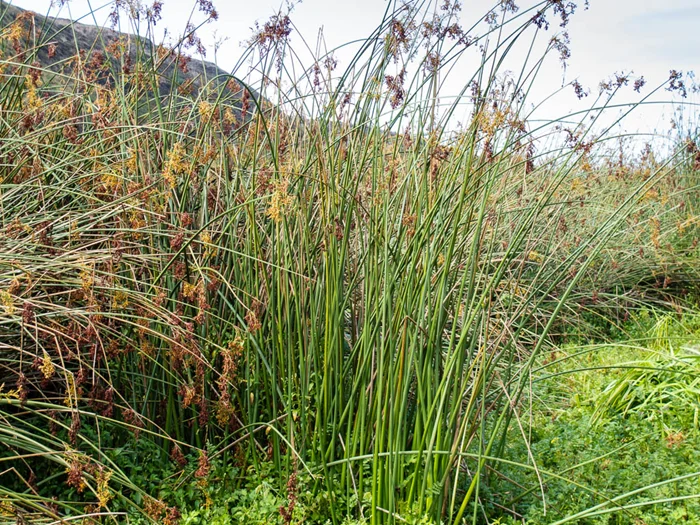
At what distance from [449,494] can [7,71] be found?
3162 millimetres

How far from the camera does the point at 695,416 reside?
140 inches

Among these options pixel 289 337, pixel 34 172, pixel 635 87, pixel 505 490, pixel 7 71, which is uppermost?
pixel 635 87

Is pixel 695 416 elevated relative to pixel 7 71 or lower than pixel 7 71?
lower

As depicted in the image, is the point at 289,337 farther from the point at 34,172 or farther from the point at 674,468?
the point at 674,468

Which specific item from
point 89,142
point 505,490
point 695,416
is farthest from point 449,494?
point 89,142

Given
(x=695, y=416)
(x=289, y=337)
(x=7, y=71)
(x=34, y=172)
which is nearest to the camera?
(x=289, y=337)

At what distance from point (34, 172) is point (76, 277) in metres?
0.54

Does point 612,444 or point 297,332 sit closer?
point 297,332

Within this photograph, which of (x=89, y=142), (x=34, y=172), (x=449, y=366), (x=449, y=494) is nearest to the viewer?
(x=449, y=366)

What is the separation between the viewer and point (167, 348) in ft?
8.41

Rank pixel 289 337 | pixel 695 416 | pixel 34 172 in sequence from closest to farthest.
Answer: pixel 289 337
pixel 34 172
pixel 695 416

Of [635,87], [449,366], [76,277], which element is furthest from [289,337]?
[635,87]

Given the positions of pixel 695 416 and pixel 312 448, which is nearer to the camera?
pixel 312 448

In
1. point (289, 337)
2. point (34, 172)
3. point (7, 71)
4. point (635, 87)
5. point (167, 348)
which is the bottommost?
point (167, 348)
